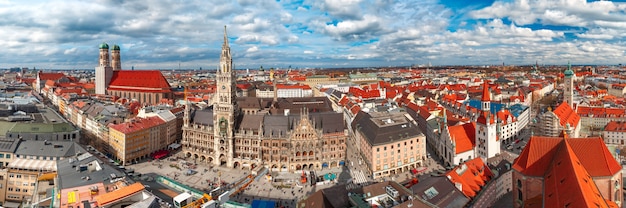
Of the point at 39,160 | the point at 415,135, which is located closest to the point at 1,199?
the point at 39,160

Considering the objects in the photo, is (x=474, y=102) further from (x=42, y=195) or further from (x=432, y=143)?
(x=42, y=195)

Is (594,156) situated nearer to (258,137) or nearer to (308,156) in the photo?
(308,156)

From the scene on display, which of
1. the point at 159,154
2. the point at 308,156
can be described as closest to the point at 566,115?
the point at 308,156

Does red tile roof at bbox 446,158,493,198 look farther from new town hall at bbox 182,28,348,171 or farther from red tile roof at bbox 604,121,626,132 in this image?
red tile roof at bbox 604,121,626,132

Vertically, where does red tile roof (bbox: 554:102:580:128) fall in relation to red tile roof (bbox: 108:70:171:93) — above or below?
below

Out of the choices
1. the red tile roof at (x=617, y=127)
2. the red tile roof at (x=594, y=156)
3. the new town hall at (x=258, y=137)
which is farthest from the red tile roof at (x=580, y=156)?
the red tile roof at (x=617, y=127)

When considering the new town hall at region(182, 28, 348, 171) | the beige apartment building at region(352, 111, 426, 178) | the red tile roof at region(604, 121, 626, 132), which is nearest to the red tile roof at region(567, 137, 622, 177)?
the beige apartment building at region(352, 111, 426, 178)
